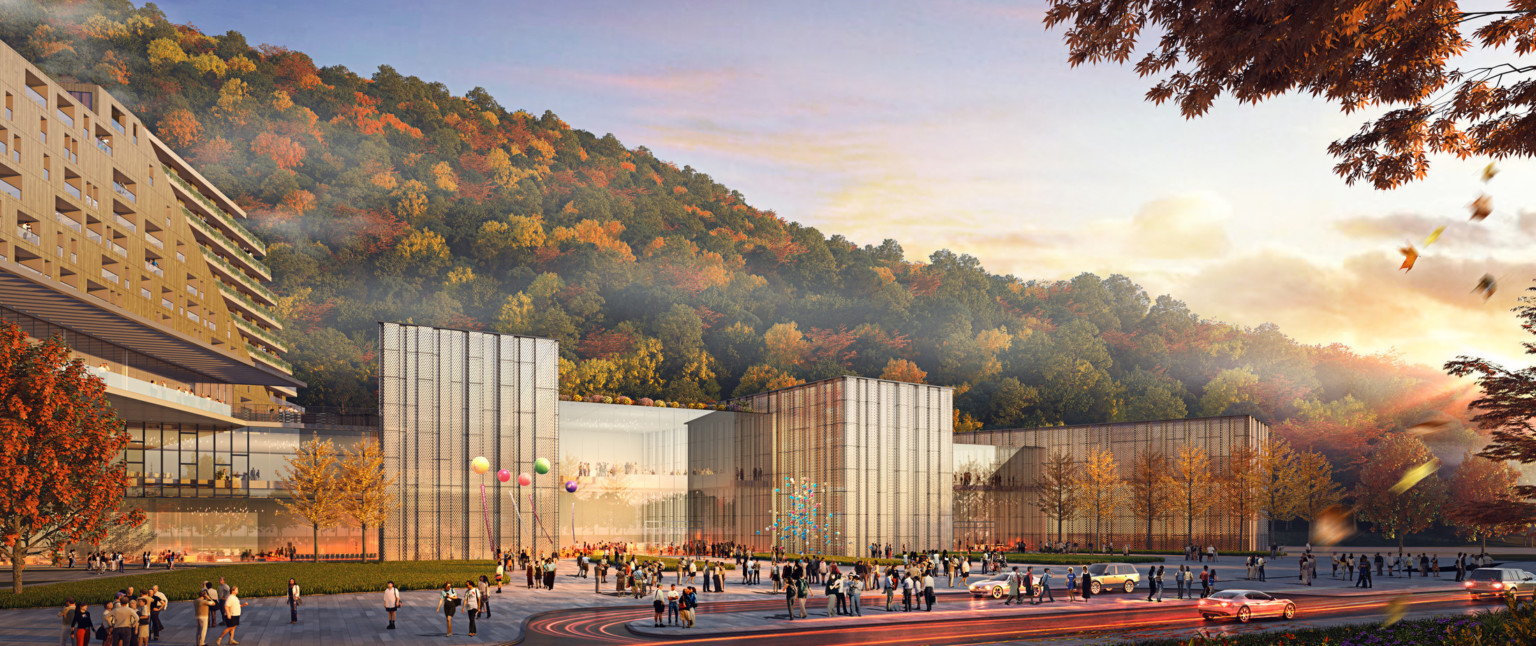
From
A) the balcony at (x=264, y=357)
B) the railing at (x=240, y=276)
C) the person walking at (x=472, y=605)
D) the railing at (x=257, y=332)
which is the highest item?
the railing at (x=240, y=276)

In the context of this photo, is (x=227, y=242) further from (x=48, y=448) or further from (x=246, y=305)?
(x=48, y=448)

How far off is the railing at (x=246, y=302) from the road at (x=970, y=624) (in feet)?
258

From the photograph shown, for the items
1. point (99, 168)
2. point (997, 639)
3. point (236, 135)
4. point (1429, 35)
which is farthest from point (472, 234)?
point (1429, 35)

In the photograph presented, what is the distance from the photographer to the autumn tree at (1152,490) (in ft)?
269

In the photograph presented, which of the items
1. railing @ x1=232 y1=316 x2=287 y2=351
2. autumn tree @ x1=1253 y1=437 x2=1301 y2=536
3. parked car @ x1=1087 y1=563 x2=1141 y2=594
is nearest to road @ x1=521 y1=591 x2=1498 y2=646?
parked car @ x1=1087 y1=563 x2=1141 y2=594

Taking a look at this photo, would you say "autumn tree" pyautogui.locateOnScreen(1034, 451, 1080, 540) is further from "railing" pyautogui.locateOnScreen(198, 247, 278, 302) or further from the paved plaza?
"railing" pyautogui.locateOnScreen(198, 247, 278, 302)

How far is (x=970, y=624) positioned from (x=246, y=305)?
91221 millimetres

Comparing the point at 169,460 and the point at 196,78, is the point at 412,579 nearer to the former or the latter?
the point at 169,460

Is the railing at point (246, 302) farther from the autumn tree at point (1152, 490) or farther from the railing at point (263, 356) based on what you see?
the autumn tree at point (1152, 490)

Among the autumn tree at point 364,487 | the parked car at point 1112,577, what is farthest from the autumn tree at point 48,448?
the parked car at point 1112,577

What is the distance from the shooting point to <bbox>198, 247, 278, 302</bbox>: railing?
97.8 m

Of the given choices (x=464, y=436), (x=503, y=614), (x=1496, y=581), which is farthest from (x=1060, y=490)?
(x=503, y=614)

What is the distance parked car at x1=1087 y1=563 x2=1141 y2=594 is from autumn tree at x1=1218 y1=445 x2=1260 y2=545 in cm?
3847

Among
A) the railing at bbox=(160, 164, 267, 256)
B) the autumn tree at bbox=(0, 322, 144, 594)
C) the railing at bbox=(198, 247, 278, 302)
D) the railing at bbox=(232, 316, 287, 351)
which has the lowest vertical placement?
the autumn tree at bbox=(0, 322, 144, 594)
